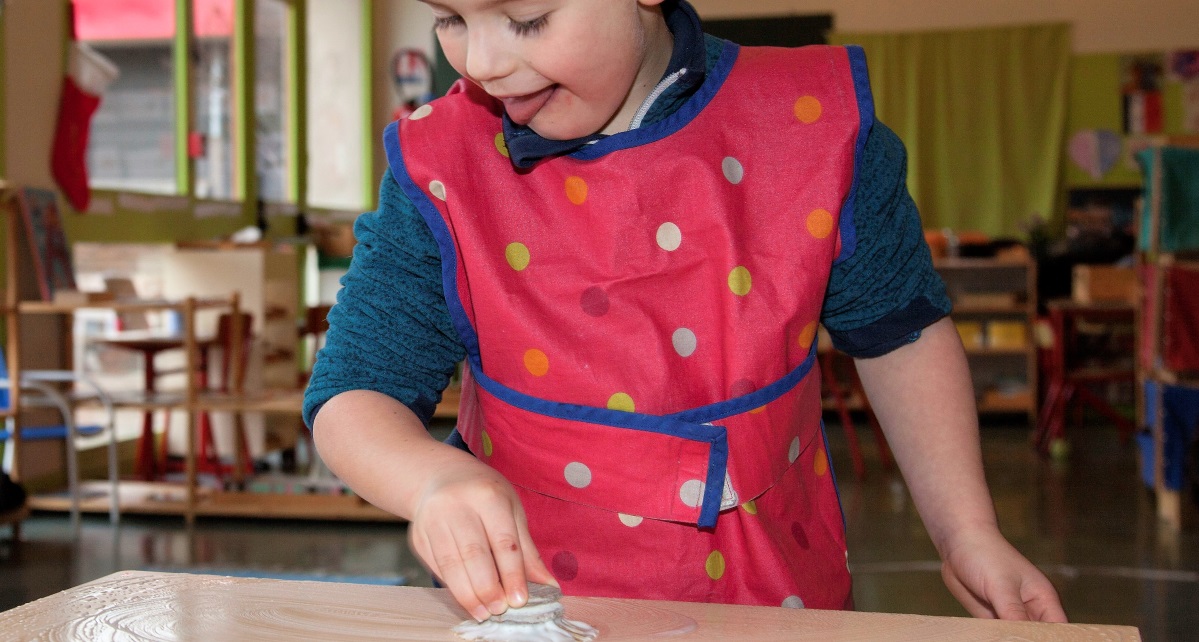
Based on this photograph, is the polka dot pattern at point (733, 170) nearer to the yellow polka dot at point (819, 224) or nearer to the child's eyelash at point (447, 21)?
the yellow polka dot at point (819, 224)

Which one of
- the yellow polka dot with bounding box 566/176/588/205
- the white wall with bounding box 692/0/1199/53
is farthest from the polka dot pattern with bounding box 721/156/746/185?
the white wall with bounding box 692/0/1199/53

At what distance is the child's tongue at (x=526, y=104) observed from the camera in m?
0.78

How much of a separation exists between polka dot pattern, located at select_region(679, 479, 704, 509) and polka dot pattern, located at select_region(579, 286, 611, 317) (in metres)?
0.13

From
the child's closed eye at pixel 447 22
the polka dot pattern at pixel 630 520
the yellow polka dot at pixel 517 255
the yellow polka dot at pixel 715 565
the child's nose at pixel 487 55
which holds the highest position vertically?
the child's closed eye at pixel 447 22

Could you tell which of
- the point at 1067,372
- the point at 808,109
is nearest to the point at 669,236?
the point at 808,109

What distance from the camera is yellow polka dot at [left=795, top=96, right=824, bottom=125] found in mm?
875

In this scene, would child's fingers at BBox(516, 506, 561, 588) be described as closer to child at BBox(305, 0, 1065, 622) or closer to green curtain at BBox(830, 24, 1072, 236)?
child at BBox(305, 0, 1065, 622)

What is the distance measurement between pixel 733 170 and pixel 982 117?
793cm

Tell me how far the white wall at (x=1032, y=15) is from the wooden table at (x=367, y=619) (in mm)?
8126

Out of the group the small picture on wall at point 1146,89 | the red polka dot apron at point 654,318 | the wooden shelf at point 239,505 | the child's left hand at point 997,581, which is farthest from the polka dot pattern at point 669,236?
the small picture on wall at point 1146,89

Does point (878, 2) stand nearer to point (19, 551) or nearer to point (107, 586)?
point (19, 551)

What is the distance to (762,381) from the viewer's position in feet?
2.74

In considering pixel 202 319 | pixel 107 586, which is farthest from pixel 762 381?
pixel 202 319

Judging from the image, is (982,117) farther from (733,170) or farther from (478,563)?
(478,563)
